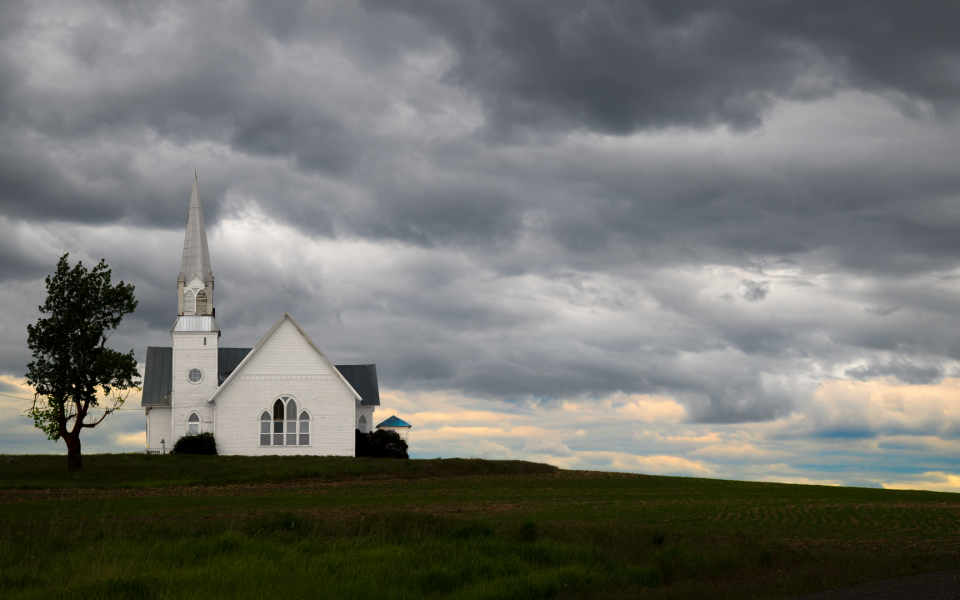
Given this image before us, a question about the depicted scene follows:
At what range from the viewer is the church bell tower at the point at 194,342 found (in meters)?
57.8

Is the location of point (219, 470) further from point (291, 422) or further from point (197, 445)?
point (291, 422)

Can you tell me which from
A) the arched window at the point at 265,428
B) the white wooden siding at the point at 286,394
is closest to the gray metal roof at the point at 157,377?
the white wooden siding at the point at 286,394

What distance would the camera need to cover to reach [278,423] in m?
55.4

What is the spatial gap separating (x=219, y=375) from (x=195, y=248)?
35.4 feet

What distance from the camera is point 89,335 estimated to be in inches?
1795

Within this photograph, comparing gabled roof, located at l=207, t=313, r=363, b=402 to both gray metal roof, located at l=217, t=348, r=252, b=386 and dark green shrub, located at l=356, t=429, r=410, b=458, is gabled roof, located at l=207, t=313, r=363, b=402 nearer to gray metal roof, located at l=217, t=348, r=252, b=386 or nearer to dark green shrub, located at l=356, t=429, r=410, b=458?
dark green shrub, located at l=356, t=429, r=410, b=458

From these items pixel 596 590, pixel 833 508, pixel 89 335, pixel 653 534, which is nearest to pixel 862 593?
pixel 596 590

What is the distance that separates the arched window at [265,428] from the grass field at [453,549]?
23.6 meters

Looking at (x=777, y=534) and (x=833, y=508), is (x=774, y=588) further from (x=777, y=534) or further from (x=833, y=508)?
(x=833, y=508)

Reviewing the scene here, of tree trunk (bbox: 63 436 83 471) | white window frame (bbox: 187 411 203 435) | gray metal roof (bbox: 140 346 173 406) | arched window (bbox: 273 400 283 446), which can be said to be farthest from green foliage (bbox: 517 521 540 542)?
gray metal roof (bbox: 140 346 173 406)

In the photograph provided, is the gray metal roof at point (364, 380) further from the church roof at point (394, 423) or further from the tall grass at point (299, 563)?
the tall grass at point (299, 563)

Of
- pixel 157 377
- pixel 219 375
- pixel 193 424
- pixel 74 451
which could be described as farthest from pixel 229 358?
pixel 74 451

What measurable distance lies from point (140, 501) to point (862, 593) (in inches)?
1017

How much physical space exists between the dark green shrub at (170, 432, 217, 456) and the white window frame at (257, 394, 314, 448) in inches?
129
